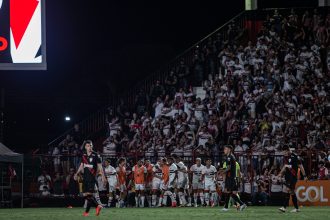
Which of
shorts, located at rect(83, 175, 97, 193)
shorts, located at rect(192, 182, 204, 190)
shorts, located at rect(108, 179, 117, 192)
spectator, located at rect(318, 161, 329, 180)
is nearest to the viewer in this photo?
shorts, located at rect(83, 175, 97, 193)

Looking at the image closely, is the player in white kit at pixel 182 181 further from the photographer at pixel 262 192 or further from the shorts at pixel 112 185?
the photographer at pixel 262 192

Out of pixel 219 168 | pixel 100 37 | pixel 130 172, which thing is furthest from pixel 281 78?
pixel 100 37

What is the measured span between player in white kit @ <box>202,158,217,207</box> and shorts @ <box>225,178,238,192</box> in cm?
533

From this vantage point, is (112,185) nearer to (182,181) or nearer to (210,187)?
(182,181)

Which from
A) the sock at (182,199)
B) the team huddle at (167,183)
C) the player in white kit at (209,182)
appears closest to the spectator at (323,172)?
the team huddle at (167,183)

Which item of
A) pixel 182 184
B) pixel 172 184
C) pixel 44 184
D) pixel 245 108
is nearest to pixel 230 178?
pixel 172 184

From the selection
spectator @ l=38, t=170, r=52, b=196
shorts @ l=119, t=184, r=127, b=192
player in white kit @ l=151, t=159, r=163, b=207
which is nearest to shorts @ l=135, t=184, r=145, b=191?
player in white kit @ l=151, t=159, r=163, b=207

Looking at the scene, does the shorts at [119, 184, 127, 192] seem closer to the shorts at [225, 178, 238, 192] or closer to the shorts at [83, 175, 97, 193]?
the shorts at [225, 178, 238, 192]

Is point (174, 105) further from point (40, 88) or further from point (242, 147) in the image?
point (40, 88)

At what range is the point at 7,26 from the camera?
21.2 metres

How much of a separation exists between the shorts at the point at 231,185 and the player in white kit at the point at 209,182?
533 centimetres

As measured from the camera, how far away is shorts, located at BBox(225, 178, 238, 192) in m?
26.3

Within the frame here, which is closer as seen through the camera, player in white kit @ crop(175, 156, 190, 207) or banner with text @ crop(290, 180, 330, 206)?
banner with text @ crop(290, 180, 330, 206)

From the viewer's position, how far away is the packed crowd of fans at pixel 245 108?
32188mm
